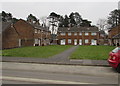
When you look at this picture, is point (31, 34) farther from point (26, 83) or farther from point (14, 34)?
point (26, 83)

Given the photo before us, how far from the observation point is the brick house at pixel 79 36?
55688 millimetres

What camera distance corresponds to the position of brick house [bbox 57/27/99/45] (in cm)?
5569

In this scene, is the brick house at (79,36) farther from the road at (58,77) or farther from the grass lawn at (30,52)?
the road at (58,77)

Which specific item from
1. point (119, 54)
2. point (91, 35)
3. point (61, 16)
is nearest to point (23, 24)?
point (91, 35)

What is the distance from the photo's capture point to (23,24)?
4031cm

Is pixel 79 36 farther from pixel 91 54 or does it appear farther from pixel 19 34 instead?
pixel 91 54

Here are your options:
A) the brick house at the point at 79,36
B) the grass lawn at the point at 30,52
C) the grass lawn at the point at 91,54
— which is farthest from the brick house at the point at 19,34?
the grass lawn at the point at 91,54

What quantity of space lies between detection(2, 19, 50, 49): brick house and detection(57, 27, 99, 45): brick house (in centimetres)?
1239

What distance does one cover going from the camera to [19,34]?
34656mm

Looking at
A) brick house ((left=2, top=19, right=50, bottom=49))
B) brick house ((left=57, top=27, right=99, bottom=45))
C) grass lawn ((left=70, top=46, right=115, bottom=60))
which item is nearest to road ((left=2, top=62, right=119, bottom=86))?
grass lawn ((left=70, top=46, right=115, bottom=60))

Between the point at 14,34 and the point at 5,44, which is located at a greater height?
the point at 14,34

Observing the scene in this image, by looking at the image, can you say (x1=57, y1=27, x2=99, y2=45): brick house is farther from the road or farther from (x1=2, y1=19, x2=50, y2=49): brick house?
the road

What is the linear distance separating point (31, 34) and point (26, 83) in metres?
34.8

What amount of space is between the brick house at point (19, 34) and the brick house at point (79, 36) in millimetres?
12391
